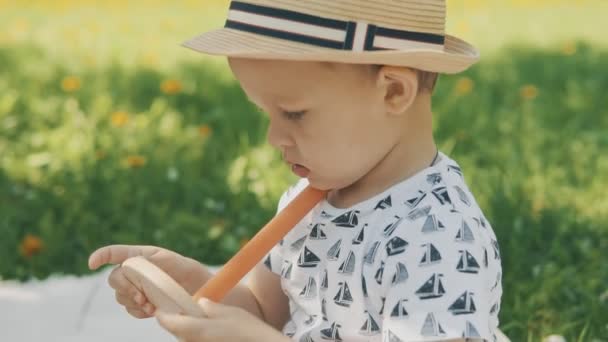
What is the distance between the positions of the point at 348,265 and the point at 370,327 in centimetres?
11

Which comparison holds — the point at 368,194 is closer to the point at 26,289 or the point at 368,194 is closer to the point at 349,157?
the point at 349,157

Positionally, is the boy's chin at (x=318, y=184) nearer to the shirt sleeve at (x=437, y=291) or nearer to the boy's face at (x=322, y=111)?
the boy's face at (x=322, y=111)

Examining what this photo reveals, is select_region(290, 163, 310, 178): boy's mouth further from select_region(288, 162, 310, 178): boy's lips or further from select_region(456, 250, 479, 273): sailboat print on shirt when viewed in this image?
select_region(456, 250, 479, 273): sailboat print on shirt

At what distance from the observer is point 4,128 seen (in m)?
3.59

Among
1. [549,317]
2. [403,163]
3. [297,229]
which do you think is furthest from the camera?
[549,317]

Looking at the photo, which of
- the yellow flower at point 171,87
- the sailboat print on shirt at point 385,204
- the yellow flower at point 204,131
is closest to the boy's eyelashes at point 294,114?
the sailboat print on shirt at point 385,204

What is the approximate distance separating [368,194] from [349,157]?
0.11 m

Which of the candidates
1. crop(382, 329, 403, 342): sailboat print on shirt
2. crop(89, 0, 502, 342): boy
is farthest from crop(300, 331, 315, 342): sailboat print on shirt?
crop(382, 329, 403, 342): sailboat print on shirt

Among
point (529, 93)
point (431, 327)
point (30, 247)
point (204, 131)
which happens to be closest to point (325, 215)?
point (431, 327)

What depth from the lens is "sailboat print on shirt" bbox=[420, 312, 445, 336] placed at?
58.1 inches

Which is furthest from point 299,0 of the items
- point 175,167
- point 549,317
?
point 175,167

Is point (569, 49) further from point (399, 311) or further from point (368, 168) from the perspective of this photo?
point (399, 311)

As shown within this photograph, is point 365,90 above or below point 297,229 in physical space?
above

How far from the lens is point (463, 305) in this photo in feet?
4.90
